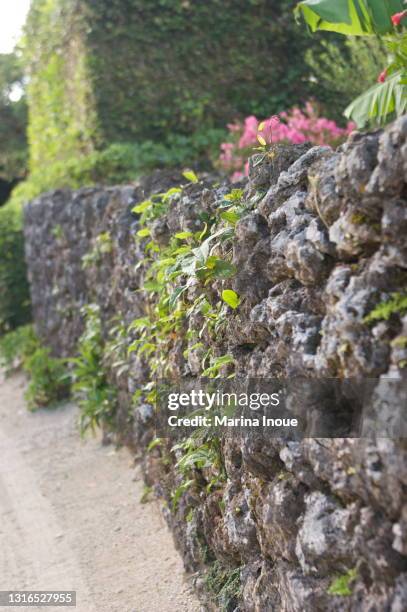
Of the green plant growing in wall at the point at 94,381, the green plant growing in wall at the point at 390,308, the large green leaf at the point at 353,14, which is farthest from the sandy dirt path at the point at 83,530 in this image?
the large green leaf at the point at 353,14

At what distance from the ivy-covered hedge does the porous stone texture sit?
8029 mm

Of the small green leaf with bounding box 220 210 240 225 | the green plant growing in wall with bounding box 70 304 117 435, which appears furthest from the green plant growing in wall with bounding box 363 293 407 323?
the green plant growing in wall with bounding box 70 304 117 435

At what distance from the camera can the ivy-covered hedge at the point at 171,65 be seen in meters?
11.7

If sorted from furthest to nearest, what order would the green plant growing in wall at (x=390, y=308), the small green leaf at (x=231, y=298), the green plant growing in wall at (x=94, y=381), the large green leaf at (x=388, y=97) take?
the green plant growing in wall at (x=94, y=381) → the large green leaf at (x=388, y=97) → the small green leaf at (x=231, y=298) → the green plant growing in wall at (x=390, y=308)

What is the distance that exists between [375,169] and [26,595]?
127 inches

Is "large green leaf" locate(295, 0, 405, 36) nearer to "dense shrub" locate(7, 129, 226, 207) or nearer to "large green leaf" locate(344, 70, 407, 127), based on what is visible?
"large green leaf" locate(344, 70, 407, 127)

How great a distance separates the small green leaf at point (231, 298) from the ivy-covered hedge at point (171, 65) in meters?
8.91

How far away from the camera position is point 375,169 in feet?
7.45

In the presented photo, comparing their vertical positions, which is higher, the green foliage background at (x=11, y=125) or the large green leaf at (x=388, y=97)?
the green foliage background at (x=11, y=125)

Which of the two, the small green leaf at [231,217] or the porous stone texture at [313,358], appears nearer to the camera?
the porous stone texture at [313,358]

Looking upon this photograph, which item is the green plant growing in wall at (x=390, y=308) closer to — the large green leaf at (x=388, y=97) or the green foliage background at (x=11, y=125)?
the large green leaf at (x=388, y=97)

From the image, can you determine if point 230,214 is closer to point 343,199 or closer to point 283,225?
point 283,225

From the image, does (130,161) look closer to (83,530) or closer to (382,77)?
(83,530)

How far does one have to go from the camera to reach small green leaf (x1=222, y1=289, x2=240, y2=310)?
3.31 m
